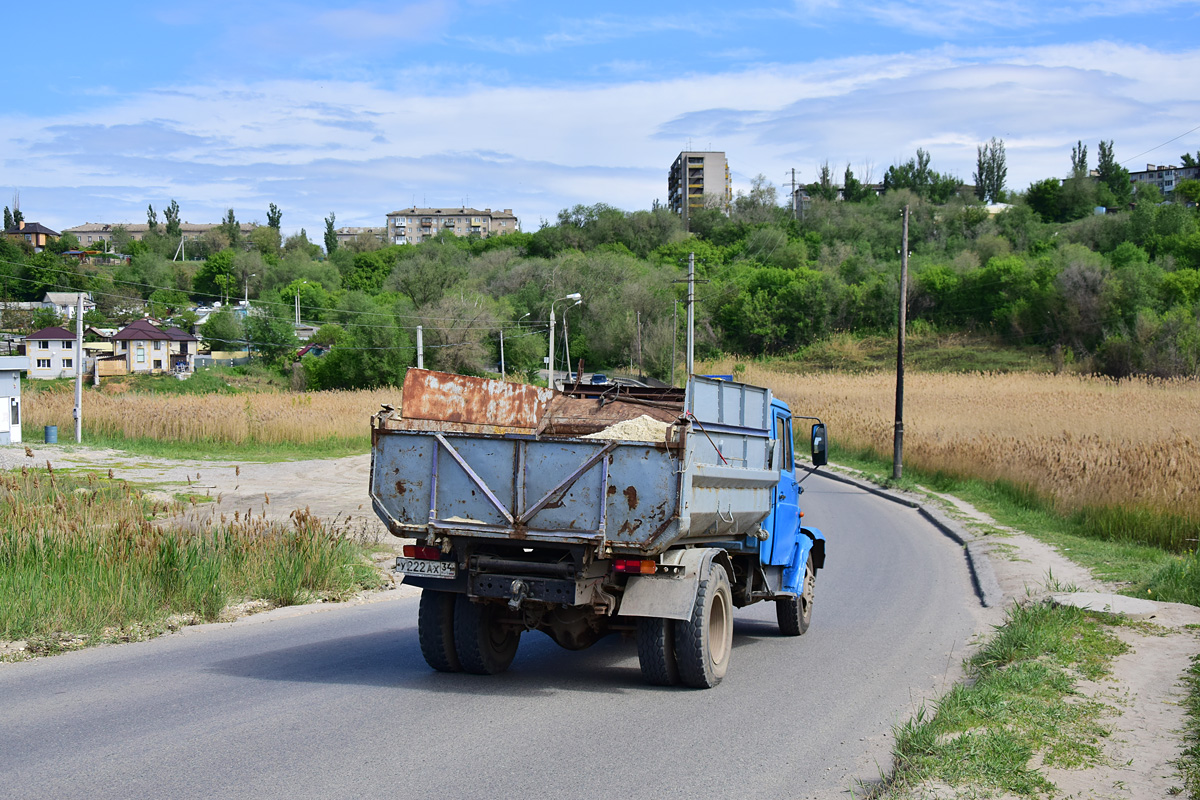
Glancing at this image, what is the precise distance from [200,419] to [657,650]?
1350 inches

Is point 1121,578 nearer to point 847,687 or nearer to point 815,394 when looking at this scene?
point 847,687

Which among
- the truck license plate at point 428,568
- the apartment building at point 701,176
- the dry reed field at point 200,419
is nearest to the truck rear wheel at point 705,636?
the truck license plate at point 428,568

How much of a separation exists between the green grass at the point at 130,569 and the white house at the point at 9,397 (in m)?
24.4

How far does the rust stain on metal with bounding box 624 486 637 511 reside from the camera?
6.86 m

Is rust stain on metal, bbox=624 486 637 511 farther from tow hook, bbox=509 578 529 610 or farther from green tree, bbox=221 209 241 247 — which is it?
green tree, bbox=221 209 241 247

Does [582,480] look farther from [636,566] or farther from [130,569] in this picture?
[130,569]

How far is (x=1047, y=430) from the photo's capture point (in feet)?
93.3

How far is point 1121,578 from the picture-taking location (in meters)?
13.1

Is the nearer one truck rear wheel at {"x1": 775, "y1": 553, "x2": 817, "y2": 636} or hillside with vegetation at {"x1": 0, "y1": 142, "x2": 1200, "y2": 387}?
truck rear wheel at {"x1": 775, "y1": 553, "x2": 817, "y2": 636}

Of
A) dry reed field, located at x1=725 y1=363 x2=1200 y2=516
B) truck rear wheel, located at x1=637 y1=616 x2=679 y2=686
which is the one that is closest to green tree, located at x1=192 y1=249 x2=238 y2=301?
dry reed field, located at x1=725 y1=363 x2=1200 y2=516

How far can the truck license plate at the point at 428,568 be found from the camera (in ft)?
23.9

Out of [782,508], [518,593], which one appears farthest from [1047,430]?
[518,593]

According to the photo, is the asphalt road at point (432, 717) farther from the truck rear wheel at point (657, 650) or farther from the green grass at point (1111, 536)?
the green grass at point (1111, 536)

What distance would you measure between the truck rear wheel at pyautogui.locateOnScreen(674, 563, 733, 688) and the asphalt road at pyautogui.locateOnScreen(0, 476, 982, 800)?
16 centimetres
